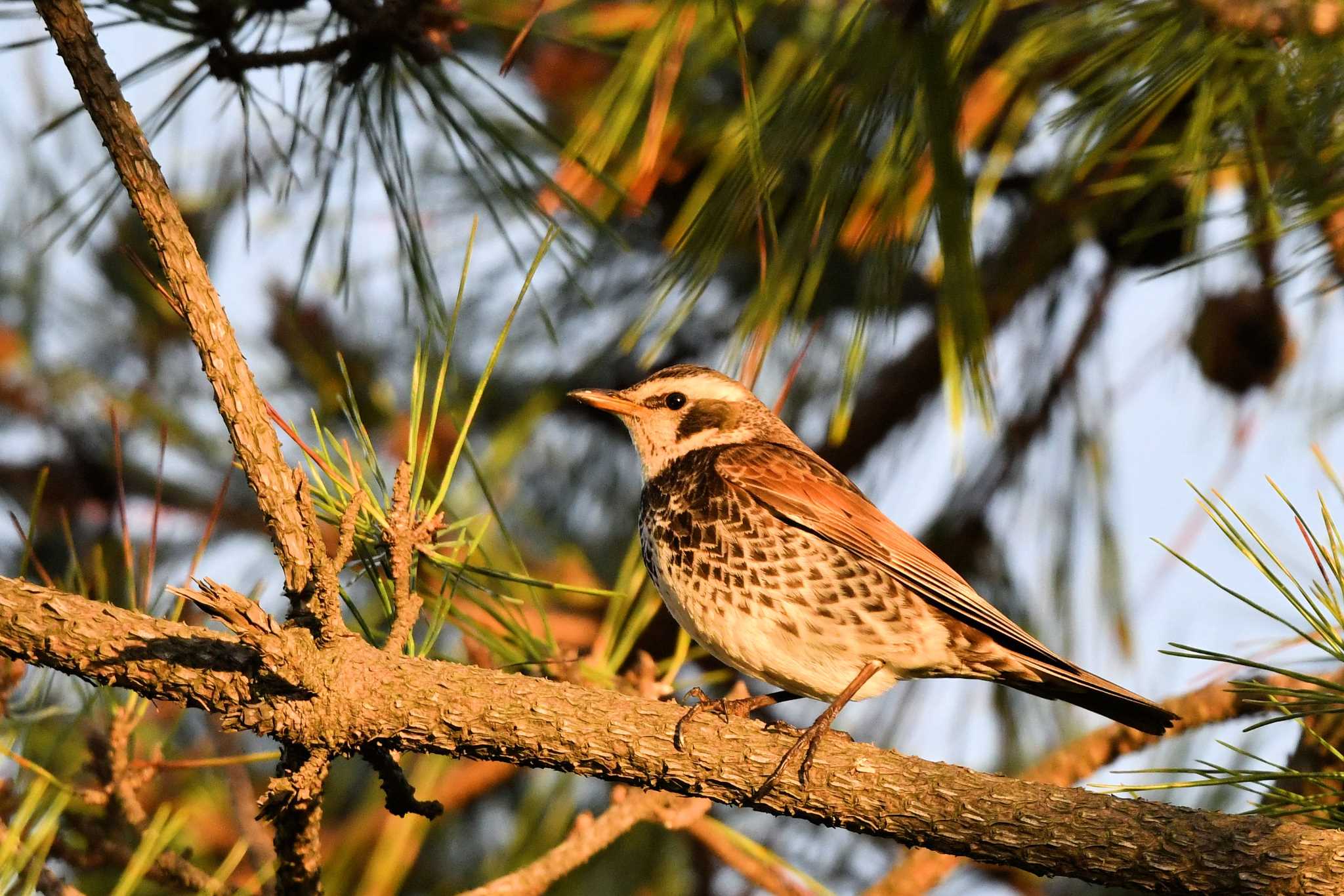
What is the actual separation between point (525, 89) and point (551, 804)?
2.82m

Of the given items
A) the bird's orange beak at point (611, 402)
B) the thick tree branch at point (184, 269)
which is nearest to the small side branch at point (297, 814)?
the thick tree branch at point (184, 269)

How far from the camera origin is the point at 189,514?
5.50 m

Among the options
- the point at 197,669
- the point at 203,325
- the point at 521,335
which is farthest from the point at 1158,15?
the point at 521,335

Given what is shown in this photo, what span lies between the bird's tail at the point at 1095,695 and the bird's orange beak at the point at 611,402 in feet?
4.69

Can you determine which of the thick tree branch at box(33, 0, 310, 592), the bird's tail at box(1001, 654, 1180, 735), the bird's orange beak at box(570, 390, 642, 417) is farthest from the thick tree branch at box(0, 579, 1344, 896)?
the bird's orange beak at box(570, 390, 642, 417)

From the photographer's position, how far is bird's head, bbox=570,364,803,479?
14.3 feet

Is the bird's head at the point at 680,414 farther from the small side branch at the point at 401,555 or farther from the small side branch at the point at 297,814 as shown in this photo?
the small side branch at the point at 297,814

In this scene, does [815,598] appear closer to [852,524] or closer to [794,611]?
[794,611]

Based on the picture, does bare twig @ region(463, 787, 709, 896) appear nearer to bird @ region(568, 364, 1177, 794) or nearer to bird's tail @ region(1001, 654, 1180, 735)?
bird @ region(568, 364, 1177, 794)

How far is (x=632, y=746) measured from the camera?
103 inches

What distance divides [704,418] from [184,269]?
2.34 metres

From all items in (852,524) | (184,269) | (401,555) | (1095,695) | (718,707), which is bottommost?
(718,707)

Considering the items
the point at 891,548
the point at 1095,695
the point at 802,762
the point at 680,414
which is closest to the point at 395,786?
the point at 802,762

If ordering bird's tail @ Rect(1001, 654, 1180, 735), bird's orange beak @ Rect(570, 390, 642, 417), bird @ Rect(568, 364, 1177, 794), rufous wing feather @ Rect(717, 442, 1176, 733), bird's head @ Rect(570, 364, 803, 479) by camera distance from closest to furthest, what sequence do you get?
bird's tail @ Rect(1001, 654, 1180, 735), rufous wing feather @ Rect(717, 442, 1176, 733), bird @ Rect(568, 364, 1177, 794), bird's orange beak @ Rect(570, 390, 642, 417), bird's head @ Rect(570, 364, 803, 479)
